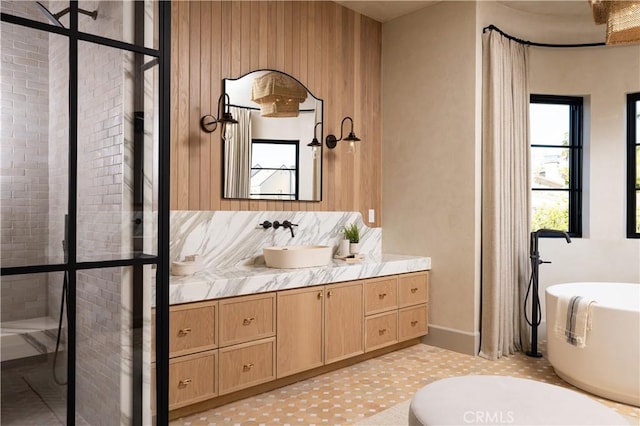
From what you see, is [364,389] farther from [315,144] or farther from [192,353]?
[315,144]

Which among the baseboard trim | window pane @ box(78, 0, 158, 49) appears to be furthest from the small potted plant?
window pane @ box(78, 0, 158, 49)

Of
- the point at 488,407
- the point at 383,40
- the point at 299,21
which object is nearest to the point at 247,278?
the point at 488,407

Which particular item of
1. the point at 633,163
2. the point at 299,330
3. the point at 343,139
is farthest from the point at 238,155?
the point at 633,163

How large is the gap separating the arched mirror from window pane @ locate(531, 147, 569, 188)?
2.10 m

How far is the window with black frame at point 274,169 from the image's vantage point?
11.7 ft

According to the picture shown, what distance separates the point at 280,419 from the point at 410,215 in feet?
7.38

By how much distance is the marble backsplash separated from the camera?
317cm

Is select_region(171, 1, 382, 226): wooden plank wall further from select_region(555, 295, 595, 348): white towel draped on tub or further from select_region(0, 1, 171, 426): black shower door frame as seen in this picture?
select_region(555, 295, 595, 348): white towel draped on tub

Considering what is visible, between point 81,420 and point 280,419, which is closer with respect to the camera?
point 81,420

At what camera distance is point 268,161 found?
3.65 m

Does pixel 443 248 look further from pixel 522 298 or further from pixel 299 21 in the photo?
pixel 299 21

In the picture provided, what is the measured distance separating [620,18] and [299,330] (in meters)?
Result: 2.53

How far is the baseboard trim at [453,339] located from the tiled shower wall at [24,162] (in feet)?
10.3

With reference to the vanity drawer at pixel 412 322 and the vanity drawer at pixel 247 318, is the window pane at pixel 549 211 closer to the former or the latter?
the vanity drawer at pixel 412 322
